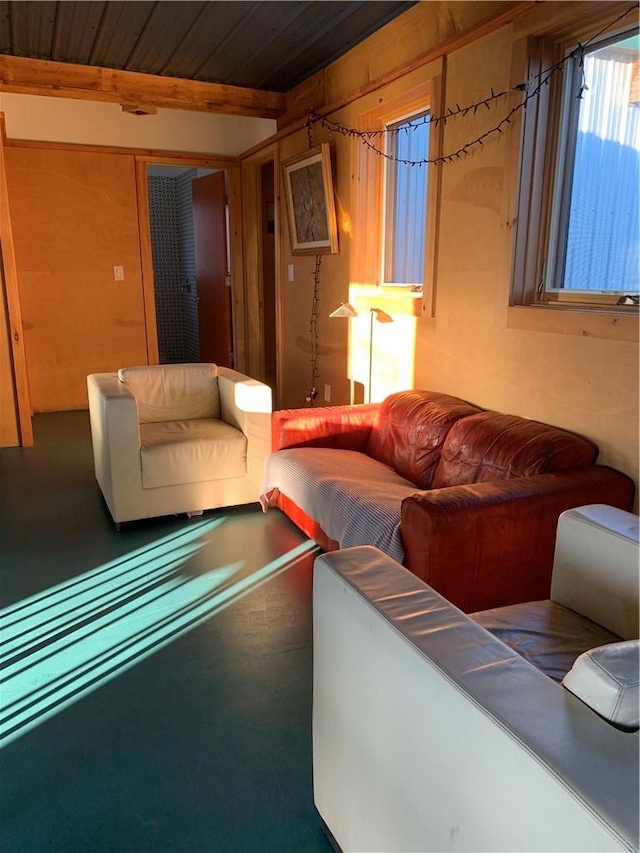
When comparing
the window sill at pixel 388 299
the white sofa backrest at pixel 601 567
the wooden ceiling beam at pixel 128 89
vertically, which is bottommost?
the white sofa backrest at pixel 601 567

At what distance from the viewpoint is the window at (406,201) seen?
11.3 ft

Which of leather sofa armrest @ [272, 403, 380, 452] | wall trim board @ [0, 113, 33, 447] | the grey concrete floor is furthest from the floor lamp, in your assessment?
wall trim board @ [0, 113, 33, 447]

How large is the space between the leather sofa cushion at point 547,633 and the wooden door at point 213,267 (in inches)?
209

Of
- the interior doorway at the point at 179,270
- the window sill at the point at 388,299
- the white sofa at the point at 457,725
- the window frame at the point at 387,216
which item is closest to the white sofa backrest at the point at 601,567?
the white sofa at the point at 457,725

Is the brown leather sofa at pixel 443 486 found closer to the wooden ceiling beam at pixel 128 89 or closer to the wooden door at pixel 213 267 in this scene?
the wooden ceiling beam at pixel 128 89

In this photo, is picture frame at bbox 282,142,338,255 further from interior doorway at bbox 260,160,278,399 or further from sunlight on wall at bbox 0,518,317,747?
sunlight on wall at bbox 0,518,317,747

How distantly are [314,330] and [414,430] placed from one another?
6.57 ft

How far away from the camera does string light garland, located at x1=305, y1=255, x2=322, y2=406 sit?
4617 mm

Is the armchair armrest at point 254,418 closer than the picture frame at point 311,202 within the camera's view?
Yes

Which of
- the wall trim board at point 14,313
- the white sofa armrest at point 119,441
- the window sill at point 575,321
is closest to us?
the window sill at point 575,321

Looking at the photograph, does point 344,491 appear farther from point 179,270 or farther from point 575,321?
point 179,270

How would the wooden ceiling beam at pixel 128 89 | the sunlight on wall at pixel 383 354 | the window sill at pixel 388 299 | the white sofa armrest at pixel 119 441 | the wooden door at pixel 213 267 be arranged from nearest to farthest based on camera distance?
the white sofa armrest at pixel 119 441 → the window sill at pixel 388 299 → the sunlight on wall at pixel 383 354 → the wooden ceiling beam at pixel 128 89 → the wooden door at pixel 213 267

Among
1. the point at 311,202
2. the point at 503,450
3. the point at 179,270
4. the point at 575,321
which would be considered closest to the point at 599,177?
the point at 575,321

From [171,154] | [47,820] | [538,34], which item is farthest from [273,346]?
[47,820]
